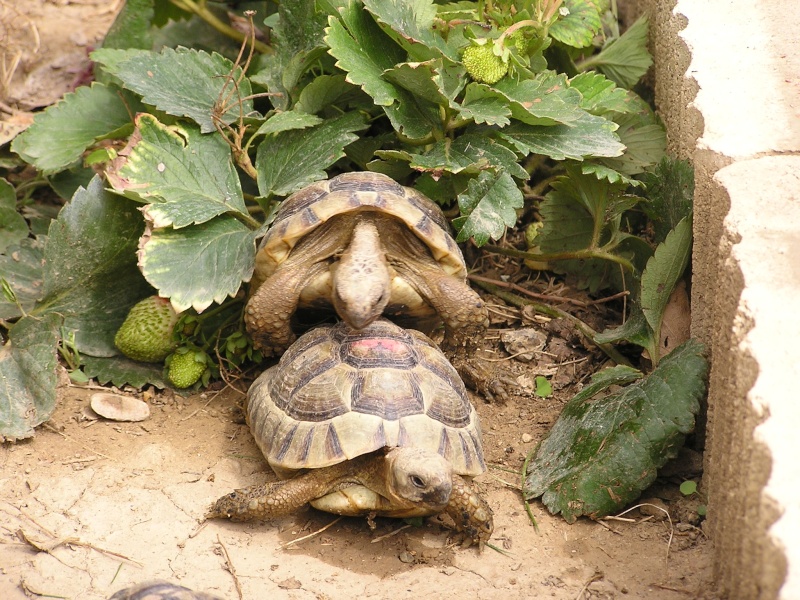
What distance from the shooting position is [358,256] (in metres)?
3.16

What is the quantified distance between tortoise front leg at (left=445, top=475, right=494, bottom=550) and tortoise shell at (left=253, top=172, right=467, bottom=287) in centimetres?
100

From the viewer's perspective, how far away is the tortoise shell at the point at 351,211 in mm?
3201

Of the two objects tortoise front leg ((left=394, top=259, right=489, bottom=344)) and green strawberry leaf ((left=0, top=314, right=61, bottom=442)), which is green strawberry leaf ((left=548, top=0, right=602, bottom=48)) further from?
green strawberry leaf ((left=0, top=314, right=61, bottom=442))

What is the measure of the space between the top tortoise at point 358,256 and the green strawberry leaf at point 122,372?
1.58ft

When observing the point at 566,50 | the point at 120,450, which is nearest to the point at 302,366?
the point at 120,450

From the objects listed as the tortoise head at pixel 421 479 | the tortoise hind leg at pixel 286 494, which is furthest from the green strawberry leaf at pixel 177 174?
the tortoise head at pixel 421 479

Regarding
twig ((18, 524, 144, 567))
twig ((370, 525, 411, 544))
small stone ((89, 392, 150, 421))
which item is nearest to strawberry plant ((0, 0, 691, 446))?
small stone ((89, 392, 150, 421))

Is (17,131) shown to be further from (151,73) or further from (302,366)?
(302,366)

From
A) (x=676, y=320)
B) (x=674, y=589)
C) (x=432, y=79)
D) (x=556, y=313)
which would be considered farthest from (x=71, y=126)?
(x=674, y=589)

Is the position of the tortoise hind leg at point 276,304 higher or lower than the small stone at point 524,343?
higher

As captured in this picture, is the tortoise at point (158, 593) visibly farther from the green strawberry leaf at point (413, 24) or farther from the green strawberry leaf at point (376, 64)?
the green strawberry leaf at point (413, 24)

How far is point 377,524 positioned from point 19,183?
8.97 ft

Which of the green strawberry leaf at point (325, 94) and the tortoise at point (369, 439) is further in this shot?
the green strawberry leaf at point (325, 94)

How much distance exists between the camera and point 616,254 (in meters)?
3.61
